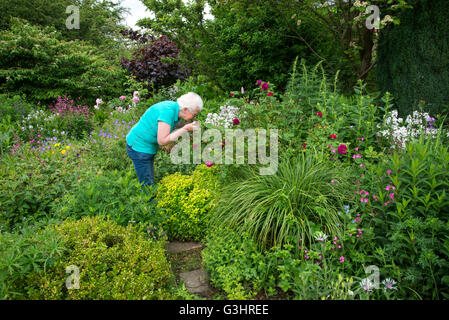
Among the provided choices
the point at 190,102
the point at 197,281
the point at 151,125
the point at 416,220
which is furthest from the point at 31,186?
the point at 416,220

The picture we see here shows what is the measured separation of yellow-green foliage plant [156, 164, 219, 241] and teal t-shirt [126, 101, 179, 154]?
0.50m

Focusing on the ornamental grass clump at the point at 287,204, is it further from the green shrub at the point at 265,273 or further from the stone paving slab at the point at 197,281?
the stone paving slab at the point at 197,281

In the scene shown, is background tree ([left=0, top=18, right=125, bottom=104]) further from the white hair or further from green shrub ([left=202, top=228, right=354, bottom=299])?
green shrub ([left=202, top=228, right=354, bottom=299])

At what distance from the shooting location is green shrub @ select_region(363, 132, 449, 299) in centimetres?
206

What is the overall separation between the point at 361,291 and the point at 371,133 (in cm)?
214

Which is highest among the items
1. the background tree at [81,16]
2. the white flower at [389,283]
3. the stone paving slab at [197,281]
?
the background tree at [81,16]

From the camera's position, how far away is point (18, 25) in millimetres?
10781

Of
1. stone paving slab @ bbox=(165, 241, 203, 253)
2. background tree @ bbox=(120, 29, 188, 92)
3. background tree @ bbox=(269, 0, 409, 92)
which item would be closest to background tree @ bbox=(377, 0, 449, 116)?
background tree @ bbox=(269, 0, 409, 92)

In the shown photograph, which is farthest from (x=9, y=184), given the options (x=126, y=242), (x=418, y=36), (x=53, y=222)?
(x=418, y=36)

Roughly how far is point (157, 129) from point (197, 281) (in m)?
1.51

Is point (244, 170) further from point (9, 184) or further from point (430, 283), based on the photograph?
point (9, 184)

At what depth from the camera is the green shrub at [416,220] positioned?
2.06 meters

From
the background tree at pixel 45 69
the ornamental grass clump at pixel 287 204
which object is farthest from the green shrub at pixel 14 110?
the ornamental grass clump at pixel 287 204

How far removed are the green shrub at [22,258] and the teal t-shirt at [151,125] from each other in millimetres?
1281
